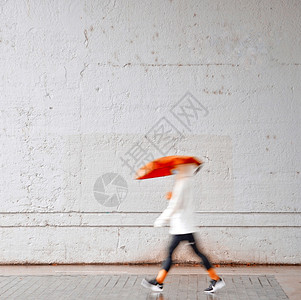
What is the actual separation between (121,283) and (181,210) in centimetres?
144

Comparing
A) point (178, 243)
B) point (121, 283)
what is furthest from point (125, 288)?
point (178, 243)

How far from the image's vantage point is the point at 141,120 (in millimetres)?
8445

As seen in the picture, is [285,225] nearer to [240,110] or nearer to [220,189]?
[220,189]

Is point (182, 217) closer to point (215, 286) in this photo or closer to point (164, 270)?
point (164, 270)

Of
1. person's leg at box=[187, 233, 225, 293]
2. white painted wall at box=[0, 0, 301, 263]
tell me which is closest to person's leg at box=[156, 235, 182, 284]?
person's leg at box=[187, 233, 225, 293]

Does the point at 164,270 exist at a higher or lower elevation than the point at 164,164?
lower

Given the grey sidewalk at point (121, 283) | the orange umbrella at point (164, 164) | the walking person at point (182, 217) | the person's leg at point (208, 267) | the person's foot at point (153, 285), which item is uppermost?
the orange umbrella at point (164, 164)

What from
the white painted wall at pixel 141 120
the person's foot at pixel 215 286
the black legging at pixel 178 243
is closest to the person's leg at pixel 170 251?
the black legging at pixel 178 243

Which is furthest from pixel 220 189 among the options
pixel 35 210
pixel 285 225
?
pixel 35 210

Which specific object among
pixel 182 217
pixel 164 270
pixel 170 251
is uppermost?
pixel 182 217

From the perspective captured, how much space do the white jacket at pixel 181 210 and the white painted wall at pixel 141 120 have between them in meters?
2.11

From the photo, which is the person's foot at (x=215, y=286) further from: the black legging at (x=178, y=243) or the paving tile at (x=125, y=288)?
the black legging at (x=178, y=243)

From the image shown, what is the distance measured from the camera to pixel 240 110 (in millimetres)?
8383

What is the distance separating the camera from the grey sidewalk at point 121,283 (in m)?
6.22
